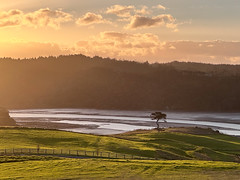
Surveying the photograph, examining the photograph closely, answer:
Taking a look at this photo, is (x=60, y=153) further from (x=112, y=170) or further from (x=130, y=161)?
(x=112, y=170)

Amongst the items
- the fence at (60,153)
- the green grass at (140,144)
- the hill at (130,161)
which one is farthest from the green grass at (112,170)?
the green grass at (140,144)

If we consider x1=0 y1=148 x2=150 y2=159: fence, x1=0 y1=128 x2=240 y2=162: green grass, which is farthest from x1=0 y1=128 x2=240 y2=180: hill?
x1=0 y1=148 x2=150 y2=159: fence

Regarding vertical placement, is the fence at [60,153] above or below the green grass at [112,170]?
above

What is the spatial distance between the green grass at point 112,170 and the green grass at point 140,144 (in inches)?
729

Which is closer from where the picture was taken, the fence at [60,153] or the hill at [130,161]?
the hill at [130,161]

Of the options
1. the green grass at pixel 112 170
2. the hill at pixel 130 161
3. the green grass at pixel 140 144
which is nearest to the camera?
the green grass at pixel 112 170

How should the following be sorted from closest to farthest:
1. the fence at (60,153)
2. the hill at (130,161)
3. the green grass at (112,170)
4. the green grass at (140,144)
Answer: the green grass at (112,170) → the hill at (130,161) → the fence at (60,153) → the green grass at (140,144)

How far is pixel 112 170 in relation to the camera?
181 feet

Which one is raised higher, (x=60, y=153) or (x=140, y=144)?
(x=60, y=153)

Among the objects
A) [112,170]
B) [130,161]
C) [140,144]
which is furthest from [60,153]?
[140,144]

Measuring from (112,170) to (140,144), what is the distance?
36.8 meters

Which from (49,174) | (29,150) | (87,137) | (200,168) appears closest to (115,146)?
(87,137)

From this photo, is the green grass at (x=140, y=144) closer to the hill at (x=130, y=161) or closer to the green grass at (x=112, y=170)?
the hill at (x=130, y=161)

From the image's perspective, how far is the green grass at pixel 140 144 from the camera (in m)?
81.9
